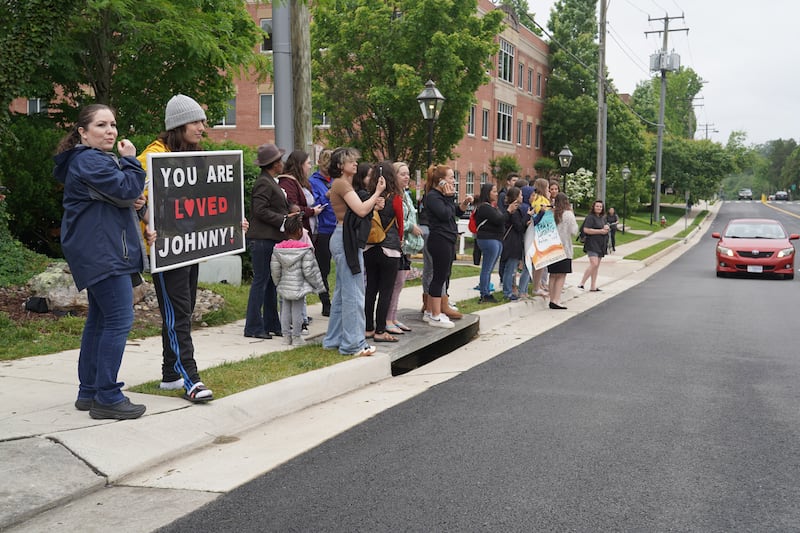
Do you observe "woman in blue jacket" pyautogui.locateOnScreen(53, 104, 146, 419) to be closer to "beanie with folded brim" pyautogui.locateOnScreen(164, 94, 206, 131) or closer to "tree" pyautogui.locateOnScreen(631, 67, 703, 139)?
"beanie with folded brim" pyautogui.locateOnScreen(164, 94, 206, 131)

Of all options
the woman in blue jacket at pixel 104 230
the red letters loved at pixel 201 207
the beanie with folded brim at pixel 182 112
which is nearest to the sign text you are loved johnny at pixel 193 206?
the red letters loved at pixel 201 207

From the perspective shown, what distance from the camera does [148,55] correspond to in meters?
13.4

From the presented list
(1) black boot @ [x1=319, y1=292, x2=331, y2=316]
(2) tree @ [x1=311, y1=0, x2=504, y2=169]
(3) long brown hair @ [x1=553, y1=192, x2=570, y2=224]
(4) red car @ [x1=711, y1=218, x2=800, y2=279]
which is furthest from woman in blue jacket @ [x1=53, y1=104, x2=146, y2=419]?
(2) tree @ [x1=311, y1=0, x2=504, y2=169]

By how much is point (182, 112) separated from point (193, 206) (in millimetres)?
767

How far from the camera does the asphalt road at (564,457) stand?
154 inches

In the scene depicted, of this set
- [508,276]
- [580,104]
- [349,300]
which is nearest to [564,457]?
[349,300]

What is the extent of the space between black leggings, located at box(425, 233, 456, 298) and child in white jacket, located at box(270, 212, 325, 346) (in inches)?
75.1

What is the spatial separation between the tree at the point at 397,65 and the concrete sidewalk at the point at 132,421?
20.0 metres

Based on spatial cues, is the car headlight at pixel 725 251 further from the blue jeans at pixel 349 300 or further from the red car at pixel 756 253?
the blue jeans at pixel 349 300

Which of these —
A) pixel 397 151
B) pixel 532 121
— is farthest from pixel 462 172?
pixel 532 121

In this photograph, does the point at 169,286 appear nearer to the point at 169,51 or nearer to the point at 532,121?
the point at 169,51

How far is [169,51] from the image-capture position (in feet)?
42.9

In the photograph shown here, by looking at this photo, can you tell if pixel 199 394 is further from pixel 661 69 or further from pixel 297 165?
pixel 661 69

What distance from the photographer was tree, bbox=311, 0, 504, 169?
27.2 metres
